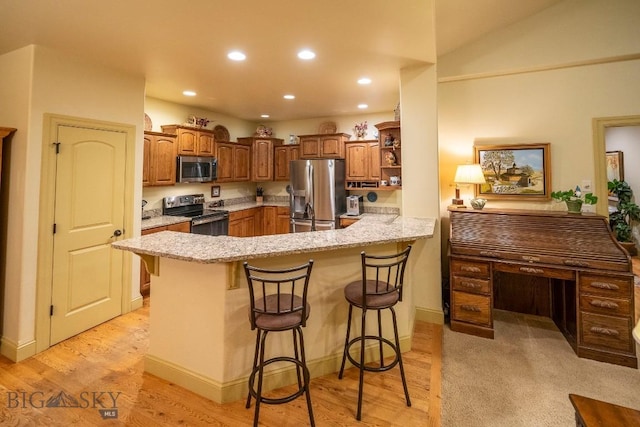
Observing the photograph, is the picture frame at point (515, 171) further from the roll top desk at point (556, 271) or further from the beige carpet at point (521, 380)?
the beige carpet at point (521, 380)

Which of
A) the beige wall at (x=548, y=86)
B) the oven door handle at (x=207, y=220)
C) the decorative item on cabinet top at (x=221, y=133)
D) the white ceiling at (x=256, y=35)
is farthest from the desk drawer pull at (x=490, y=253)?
the decorative item on cabinet top at (x=221, y=133)

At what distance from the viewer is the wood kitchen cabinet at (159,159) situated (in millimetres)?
4094

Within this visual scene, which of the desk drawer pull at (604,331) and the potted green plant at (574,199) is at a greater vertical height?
the potted green plant at (574,199)

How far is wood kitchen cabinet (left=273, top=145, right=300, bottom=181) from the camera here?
19.7ft

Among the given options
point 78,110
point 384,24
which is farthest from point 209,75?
A: point 384,24

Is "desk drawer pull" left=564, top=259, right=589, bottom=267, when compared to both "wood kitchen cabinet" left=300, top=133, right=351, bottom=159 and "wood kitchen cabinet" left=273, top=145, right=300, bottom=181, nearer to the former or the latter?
"wood kitchen cabinet" left=300, top=133, right=351, bottom=159

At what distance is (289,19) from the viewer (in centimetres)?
226

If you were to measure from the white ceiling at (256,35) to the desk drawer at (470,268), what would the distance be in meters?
2.02

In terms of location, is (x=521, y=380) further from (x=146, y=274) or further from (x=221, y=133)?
(x=221, y=133)

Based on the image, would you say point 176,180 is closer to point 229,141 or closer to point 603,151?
point 229,141

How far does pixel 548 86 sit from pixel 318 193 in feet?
10.9

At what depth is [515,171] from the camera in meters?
3.60

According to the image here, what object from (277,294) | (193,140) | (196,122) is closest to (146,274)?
(193,140)

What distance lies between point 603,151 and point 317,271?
11.2 ft
